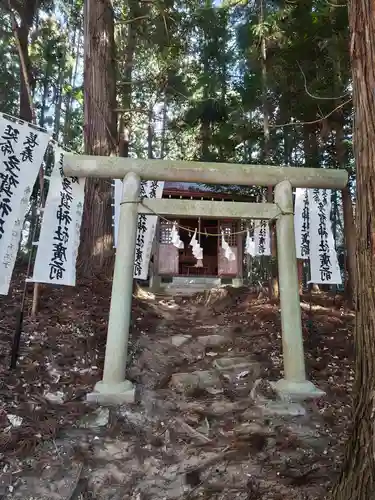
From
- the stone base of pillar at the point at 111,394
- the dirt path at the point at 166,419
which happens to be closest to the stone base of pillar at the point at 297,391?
the dirt path at the point at 166,419

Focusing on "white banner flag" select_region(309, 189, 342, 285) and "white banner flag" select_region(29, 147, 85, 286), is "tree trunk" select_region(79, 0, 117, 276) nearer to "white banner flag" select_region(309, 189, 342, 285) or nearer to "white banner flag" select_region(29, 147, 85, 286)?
"white banner flag" select_region(29, 147, 85, 286)

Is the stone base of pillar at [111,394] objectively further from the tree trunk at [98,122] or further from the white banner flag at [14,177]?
the tree trunk at [98,122]

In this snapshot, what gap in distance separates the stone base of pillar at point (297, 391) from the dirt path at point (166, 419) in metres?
0.11

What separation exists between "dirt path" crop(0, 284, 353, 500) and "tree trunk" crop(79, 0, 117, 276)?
0.68 m

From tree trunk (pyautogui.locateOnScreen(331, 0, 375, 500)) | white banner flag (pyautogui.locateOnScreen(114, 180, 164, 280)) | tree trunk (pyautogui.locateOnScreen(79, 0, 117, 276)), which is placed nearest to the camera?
tree trunk (pyautogui.locateOnScreen(331, 0, 375, 500))

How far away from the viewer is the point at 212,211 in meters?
5.02

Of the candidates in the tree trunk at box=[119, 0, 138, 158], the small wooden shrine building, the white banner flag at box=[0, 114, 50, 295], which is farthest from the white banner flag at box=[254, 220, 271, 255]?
the white banner flag at box=[0, 114, 50, 295]

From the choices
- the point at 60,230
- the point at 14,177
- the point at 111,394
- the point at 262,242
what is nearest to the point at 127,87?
the point at 262,242

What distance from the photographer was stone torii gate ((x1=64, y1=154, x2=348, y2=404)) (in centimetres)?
449

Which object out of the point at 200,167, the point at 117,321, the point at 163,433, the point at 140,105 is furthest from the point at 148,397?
the point at 140,105

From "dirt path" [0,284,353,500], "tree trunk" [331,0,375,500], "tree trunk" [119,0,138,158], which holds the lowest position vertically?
"dirt path" [0,284,353,500]

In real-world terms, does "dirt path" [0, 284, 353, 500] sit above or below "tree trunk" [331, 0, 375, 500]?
below

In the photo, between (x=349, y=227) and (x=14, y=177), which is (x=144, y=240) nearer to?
(x=14, y=177)

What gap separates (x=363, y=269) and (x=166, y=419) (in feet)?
8.82
